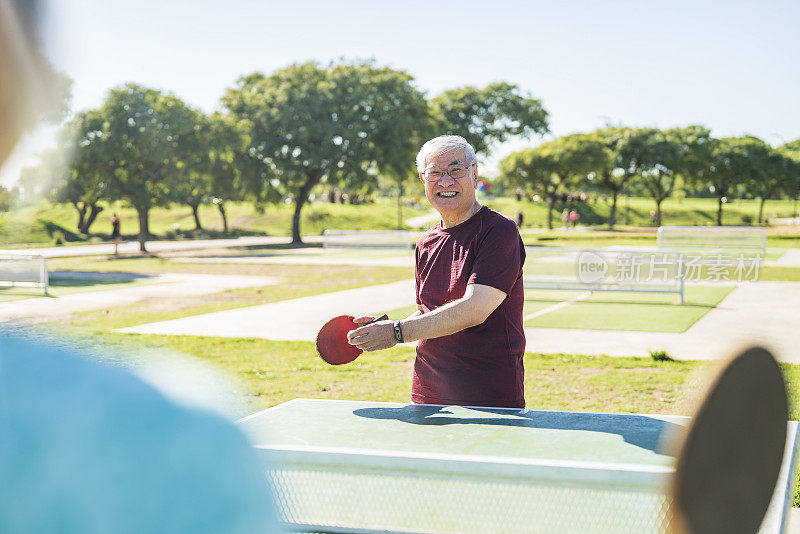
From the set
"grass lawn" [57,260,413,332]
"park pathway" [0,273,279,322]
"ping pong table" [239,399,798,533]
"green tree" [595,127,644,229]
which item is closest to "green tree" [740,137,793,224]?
"green tree" [595,127,644,229]

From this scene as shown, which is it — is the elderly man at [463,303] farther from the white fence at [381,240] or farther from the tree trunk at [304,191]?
the tree trunk at [304,191]

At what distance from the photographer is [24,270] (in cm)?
1711

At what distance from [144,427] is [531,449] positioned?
5.48 feet

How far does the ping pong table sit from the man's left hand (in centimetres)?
46

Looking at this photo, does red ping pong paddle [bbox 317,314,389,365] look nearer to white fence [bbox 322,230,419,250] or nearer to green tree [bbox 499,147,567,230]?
white fence [bbox 322,230,419,250]

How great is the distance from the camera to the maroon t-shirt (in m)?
3.19

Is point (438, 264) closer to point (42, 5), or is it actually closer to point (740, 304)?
point (42, 5)

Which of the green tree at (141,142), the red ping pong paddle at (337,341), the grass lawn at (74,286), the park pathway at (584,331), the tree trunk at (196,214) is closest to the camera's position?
the red ping pong paddle at (337,341)

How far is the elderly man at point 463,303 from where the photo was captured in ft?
10.0

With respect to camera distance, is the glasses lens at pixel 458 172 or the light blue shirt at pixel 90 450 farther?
the glasses lens at pixel 458 172

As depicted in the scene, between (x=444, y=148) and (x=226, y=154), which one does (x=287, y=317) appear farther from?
(x=226, y=154)

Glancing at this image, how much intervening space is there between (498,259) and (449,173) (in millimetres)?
459

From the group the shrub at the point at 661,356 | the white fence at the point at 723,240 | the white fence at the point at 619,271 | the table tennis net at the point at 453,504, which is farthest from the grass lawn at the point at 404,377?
the white fence at the point at 723,240

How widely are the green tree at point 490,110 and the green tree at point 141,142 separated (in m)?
33.3
